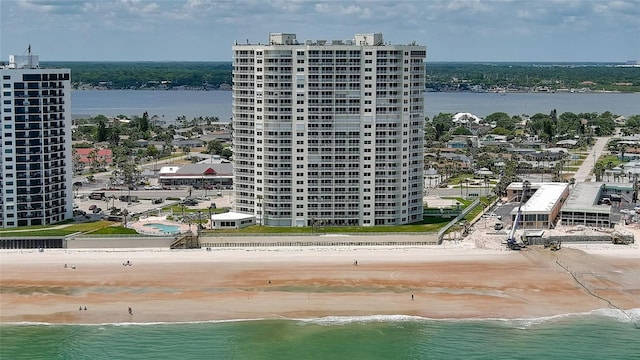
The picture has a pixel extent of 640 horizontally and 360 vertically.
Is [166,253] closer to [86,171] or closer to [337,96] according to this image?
[337,96]

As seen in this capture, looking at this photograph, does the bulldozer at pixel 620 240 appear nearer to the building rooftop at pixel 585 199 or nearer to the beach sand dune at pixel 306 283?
the beach sand dune at pixel 306 283

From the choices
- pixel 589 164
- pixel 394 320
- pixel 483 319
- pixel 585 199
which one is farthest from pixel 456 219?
pixel 589 164

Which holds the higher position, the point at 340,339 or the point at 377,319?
the point at 377,319

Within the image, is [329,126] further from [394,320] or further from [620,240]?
[394,320]

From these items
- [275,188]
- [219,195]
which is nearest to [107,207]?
[219,195]

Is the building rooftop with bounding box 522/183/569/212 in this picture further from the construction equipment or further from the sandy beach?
the sandy beach

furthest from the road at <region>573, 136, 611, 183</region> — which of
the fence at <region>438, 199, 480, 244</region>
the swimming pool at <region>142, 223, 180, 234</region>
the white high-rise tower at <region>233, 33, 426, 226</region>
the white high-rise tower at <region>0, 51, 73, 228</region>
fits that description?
the white high-rise tower at <region>0, 51, 73, 228</region>
